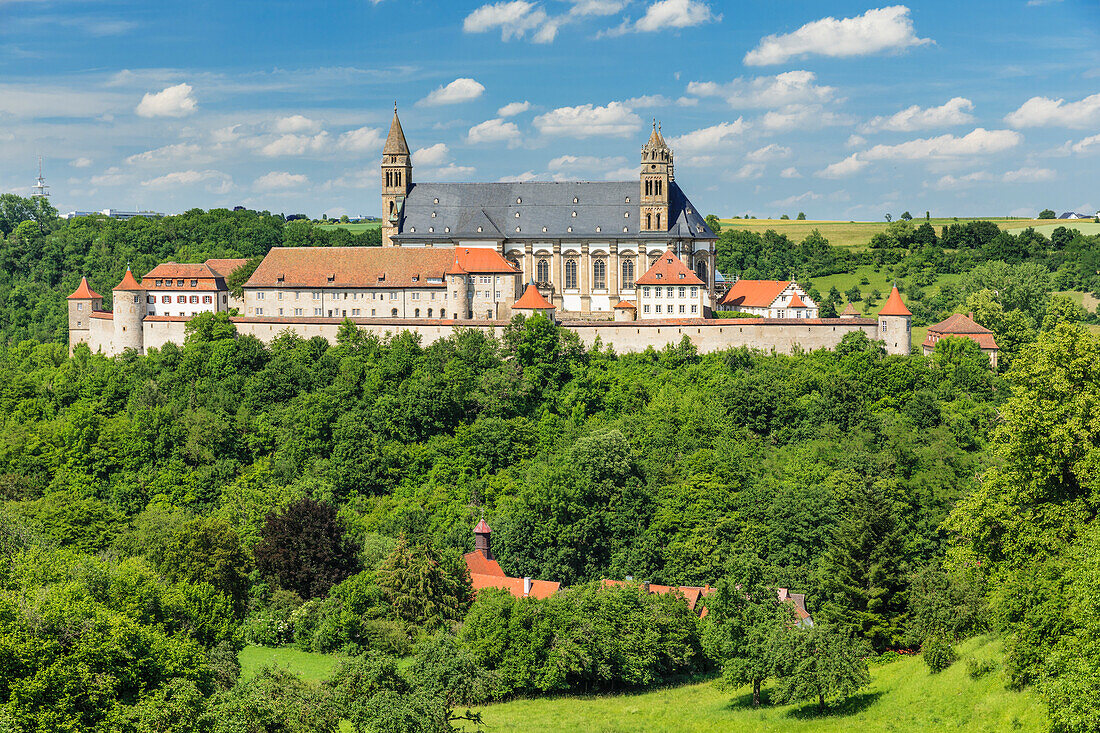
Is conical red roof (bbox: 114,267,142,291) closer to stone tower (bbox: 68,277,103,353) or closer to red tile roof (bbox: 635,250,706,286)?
stone tower (bbox: 68,277,103,353)

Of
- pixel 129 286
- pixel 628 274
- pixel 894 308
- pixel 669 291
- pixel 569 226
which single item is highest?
pixel 569 226

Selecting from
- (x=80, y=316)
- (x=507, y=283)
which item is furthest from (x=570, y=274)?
(x=80, y=316)

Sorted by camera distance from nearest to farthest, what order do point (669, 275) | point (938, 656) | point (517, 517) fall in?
point (938, 656)
point (517, 517)
point (669, 275)

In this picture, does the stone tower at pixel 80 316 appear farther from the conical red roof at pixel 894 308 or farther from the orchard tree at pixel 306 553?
the conical red roof at pixel 894 308

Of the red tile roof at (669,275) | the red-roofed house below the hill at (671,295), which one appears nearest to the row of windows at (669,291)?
the red-roofed house below the hill at (671,295)

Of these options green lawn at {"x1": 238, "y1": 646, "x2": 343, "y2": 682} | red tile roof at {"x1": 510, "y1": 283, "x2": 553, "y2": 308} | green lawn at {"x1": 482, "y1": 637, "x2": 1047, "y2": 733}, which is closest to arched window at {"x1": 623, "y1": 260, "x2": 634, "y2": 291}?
red tile roof at {"x1": 510, "y1": 283, "x2": 553, "y2": 308}

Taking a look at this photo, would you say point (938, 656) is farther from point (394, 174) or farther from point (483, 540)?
point (394, 174)

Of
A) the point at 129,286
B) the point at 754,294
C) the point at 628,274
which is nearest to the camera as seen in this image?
the point at 129,286
